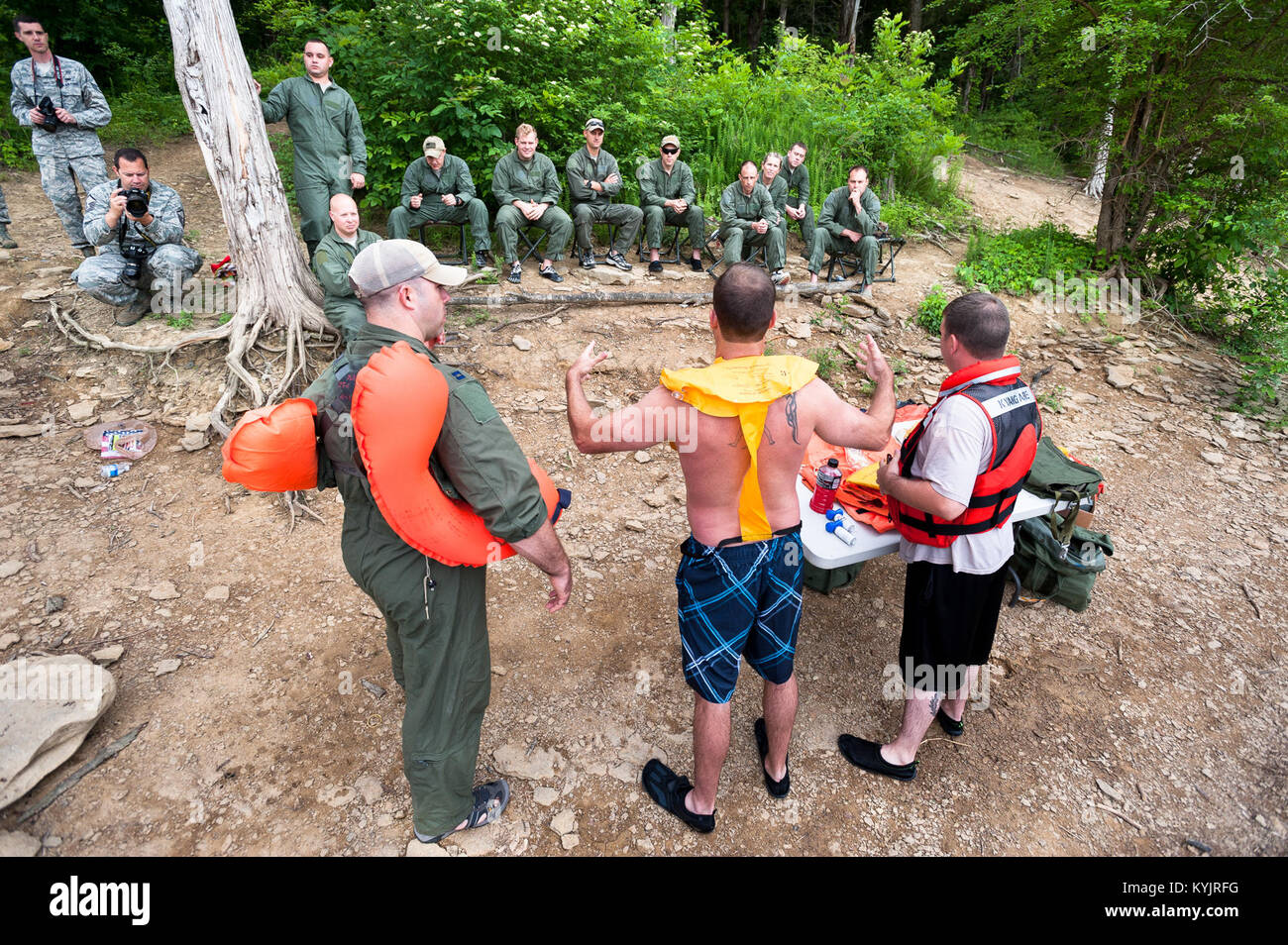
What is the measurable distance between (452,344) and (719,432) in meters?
4.32

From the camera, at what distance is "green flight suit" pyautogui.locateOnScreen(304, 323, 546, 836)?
6.54 feet

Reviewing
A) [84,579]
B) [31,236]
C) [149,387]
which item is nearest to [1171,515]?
[84,579]

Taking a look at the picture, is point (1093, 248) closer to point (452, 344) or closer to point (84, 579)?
point (452, 344)

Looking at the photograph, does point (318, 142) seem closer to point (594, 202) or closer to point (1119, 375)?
point (594, 202)

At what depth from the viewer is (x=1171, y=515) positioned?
4.89 meters

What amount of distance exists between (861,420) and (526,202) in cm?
602

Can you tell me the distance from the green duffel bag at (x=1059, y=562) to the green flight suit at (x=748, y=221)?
4797 millimetres

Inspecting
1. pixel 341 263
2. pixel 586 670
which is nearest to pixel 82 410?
pixel 341 263

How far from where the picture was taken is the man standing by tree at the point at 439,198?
22.8 feet

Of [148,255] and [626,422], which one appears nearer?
[626,422]

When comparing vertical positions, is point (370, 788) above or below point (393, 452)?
below

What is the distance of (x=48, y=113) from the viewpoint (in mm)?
6121

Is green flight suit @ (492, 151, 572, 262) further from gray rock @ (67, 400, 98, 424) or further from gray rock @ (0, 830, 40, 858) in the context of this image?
gray rock @ (0, 830, 40, 858)

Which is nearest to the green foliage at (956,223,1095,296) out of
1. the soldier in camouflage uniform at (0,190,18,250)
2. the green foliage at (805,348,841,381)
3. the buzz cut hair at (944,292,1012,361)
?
the green foliage at (805,348,841,381)
